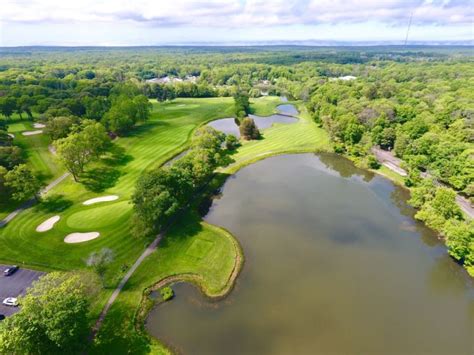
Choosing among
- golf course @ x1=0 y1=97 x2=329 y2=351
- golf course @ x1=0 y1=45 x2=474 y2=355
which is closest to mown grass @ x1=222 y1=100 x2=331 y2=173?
golf course @ x1=0 y1=97 x2=329 y2=351

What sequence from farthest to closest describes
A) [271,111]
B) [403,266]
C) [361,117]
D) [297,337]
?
[271,111]
[361,117]
[403,266]
[297,337]

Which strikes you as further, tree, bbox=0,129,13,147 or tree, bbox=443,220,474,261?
tree, bbox=0,129,13,147

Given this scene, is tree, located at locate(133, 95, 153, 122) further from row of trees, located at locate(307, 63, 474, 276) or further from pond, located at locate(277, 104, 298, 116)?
row of trees, located at locate(307, 63, 474, 276)

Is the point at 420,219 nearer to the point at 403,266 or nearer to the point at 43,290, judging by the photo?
the point at 403,266

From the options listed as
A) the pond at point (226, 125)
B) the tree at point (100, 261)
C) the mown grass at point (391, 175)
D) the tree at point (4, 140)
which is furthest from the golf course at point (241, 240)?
the pond at point (226, 125)

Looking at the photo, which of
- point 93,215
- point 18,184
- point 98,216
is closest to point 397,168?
point 98,216

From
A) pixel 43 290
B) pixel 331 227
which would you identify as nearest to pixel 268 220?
pixel 331 227

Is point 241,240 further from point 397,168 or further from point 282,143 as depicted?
point 397,168
